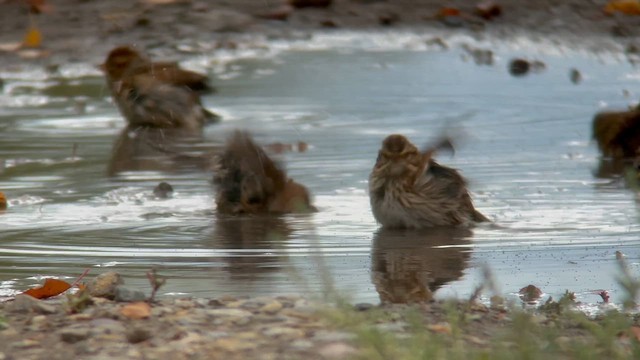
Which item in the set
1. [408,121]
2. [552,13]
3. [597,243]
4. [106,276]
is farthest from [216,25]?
[106,276]

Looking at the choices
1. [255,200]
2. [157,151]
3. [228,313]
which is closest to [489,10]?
[157,151]

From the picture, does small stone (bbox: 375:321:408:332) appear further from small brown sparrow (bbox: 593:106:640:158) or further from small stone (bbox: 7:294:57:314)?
small brown sparrow (bbox: 593:106:640:158)

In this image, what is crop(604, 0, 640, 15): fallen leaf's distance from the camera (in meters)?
16.4

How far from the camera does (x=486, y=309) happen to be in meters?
6.15

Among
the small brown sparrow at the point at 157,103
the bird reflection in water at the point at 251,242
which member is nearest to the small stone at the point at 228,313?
the bird reflection in water at the point at 251,242

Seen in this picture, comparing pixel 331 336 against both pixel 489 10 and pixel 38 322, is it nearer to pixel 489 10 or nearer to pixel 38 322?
pixel 38 322

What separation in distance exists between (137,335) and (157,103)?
7124 mm

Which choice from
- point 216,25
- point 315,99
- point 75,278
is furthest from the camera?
point 216,25

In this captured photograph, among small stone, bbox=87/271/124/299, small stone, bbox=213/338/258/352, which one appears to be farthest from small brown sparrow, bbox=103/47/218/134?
small stone, bbox=213/338/258/352

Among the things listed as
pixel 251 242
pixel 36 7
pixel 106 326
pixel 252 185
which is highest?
pixel 36 7

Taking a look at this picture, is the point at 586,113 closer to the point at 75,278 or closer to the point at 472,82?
the point at 472,82

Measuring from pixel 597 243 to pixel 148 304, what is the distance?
2.58 m

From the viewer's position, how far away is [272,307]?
6.06m

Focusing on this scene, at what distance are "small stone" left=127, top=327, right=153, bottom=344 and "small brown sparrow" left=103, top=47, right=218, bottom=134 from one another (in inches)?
256
